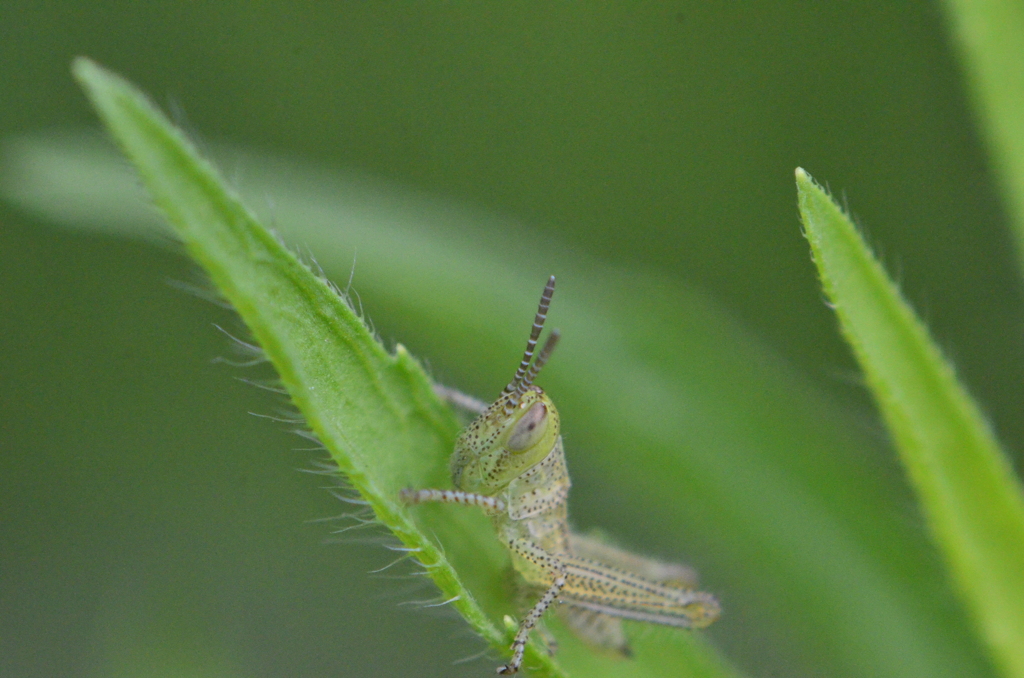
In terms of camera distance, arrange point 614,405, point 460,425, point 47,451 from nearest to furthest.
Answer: point 460,425, point 614,405, point 47,451

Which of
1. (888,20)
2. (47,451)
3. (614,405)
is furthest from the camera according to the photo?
(47,451)

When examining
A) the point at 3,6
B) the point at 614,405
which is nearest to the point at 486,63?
the point at 614,405

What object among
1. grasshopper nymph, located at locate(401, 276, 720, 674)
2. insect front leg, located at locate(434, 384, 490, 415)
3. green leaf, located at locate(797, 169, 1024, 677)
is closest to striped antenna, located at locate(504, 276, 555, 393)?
grasshopper nymph, located at locate(401, 276, 720, 674)

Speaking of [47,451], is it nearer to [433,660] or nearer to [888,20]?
[433,660]

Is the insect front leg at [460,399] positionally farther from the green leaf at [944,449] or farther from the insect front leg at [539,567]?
the green leaf at [944,449]

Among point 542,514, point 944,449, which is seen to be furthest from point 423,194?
point 944,449

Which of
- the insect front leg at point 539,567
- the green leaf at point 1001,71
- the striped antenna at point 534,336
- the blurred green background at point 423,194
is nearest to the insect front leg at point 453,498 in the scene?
the insect front leg at point 539,567

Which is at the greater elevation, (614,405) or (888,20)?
(888,20)
